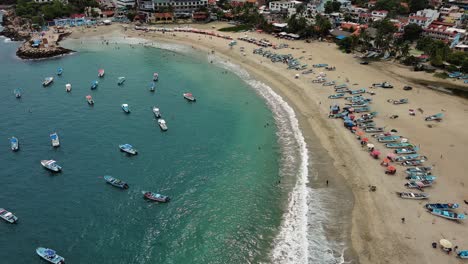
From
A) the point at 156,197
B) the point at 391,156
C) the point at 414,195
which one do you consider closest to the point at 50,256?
the point at 156,197

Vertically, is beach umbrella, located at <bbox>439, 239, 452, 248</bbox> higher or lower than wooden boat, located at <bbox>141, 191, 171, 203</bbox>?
higher

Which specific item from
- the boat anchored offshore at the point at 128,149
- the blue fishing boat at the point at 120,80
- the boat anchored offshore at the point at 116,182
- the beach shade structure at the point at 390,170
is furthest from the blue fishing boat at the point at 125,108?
the beach shade structure at the point at 390,170

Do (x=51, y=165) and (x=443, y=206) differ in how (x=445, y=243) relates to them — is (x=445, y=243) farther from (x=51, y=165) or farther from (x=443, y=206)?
(x=51, y=165)

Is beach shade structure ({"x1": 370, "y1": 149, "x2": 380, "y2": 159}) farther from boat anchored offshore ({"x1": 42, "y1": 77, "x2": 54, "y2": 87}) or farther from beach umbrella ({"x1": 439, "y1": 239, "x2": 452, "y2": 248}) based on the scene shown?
boat anchored offshore ({"x1": 42, "y1": 77, "x2": 54, "y2": 87})

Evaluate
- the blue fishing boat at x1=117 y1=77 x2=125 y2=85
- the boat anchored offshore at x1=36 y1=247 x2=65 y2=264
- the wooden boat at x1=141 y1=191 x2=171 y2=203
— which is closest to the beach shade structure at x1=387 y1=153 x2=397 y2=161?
the wooden boat at x1=141 y1=191 x2=171 y2=203

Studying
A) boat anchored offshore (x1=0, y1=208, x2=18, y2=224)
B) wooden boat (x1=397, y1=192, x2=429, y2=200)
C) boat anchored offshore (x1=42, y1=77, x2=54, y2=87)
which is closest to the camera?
boat anchored offshore (x1=0, y1=208, x2=18, y2=224)

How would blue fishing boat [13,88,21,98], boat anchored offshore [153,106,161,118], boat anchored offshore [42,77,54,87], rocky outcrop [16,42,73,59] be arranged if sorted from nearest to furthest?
boat anchored offshore [153,106,161,118], blue fishing boat [13,88,21,98], boat anchored offshore [42,77,54,87], rocky outcrop [16,42,73,59]
